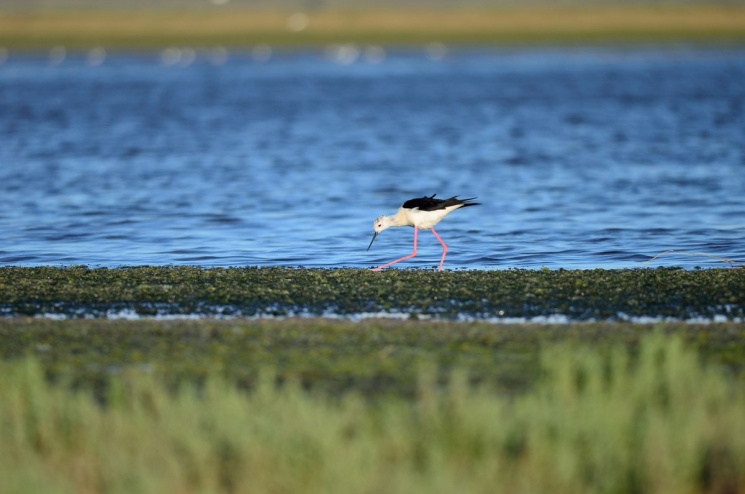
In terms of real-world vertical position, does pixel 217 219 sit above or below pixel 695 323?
above

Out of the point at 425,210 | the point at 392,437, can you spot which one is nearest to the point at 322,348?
the point at 392,437

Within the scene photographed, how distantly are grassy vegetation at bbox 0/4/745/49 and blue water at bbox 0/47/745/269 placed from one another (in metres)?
52.2

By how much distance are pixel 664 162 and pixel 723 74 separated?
42.9 metres

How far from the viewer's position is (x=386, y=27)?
132 meters

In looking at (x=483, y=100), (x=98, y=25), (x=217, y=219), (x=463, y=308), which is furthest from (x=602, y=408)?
(x=98, y=25)

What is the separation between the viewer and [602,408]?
308 inches

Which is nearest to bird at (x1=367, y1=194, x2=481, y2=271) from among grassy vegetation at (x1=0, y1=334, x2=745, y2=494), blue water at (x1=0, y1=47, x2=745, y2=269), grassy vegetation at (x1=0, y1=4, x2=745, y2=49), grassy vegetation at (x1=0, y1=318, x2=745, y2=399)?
blue water at (x1=0, y1=47, x2=745, y2=269)

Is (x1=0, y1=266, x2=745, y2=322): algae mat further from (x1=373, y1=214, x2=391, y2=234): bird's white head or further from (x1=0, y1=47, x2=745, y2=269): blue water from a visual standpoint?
(x1=0, y1=47, x2=745, y2=269): blue water

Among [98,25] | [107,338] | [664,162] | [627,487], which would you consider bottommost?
[627,487]

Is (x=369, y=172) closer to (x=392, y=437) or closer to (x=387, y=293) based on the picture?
(x=387, y=293)

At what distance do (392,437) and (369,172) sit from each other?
2260 centimetres

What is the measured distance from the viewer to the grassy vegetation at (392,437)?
A: 6.99 m

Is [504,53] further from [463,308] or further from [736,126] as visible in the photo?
[463,308]

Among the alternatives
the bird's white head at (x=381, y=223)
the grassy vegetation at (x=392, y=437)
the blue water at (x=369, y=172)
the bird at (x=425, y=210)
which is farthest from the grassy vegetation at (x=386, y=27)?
the grassy vegetation at (x=392, y=437)
